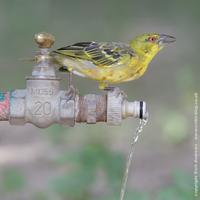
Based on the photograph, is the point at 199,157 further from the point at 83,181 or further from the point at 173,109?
the point at 83,181

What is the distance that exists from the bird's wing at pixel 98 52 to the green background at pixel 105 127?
33.8 inches

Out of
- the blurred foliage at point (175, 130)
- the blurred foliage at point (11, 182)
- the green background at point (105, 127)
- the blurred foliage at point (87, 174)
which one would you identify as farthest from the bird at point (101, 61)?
the blurred foliage at point (175, 130)

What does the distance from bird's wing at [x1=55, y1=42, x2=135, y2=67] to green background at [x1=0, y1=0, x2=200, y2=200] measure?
2.82ft

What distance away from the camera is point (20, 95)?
231 centimetres

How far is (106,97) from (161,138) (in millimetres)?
2627

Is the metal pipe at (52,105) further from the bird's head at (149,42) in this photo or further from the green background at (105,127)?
the green background at (105,127)

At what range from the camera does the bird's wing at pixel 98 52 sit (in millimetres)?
2400

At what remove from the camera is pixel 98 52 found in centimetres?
244

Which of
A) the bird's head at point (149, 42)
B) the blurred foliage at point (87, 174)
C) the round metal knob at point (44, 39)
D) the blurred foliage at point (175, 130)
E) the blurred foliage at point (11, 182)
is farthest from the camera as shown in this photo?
the blurred foliage at point (175, 130)

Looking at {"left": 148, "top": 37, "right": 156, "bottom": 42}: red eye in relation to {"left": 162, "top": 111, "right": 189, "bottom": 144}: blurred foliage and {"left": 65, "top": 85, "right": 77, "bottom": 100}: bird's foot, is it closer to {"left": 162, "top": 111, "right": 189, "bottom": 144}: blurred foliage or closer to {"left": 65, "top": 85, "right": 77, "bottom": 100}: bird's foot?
{"left": 65, "top": 85, "right": 77, "bottom": 100}: bird's foot

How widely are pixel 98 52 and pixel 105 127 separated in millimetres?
2242

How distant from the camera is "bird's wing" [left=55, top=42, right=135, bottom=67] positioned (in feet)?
7.88

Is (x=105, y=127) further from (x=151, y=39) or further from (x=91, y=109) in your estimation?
(x=91, y=109)

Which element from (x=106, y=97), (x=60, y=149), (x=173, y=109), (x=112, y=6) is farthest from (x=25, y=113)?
(x=112, y=6)
